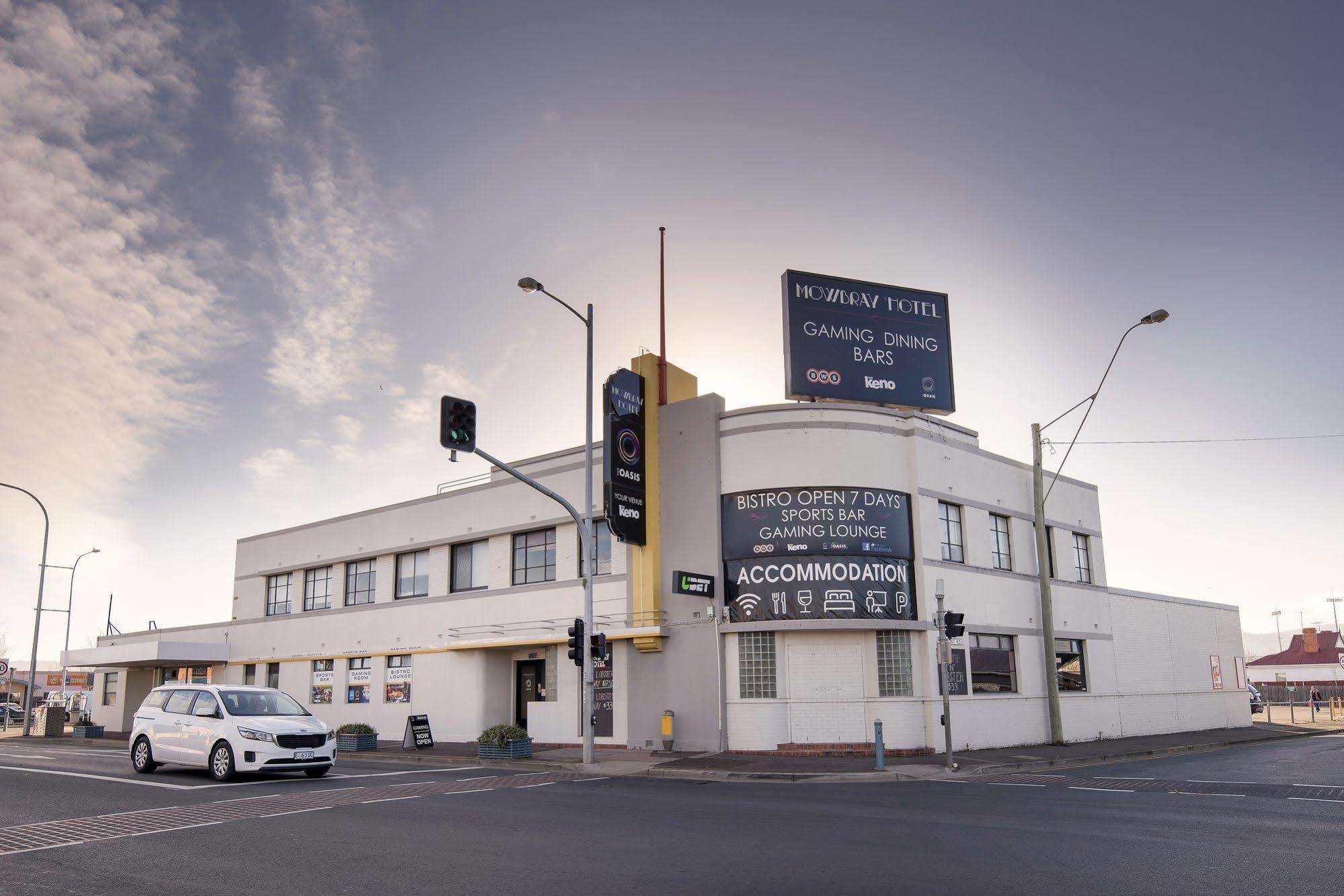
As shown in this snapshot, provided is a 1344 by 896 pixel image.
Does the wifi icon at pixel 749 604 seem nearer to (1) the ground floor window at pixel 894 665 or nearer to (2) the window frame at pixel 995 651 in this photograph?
(1) the ground floor window at pixel 894 665

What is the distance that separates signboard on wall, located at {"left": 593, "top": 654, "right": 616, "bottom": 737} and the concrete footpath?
2.19ft

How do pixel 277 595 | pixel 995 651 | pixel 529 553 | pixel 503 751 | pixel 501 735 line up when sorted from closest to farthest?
pixel 503 751 → pixel 501 735 → pixel 995 651 → pixel 529 553 → pixel 277 595

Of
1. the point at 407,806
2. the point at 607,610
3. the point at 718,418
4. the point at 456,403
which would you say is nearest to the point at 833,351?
the point at 718,418

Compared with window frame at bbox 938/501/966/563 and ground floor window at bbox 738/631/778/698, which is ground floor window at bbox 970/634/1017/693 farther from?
ground floor window at bbox 738/631/778/698

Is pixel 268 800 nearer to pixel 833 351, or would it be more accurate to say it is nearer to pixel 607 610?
pixel 607 610

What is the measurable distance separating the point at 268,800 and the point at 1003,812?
9.97m

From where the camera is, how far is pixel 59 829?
11.1 meters

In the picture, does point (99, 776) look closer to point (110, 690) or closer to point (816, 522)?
point (816, 522)

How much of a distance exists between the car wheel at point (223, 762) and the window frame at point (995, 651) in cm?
1755

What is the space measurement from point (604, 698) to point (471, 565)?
299 inches

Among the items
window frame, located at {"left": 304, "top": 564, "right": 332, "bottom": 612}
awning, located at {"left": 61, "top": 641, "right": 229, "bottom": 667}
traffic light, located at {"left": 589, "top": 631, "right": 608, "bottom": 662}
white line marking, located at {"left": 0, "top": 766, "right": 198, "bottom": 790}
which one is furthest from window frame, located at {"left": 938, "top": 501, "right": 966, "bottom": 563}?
awning, located at {"left": 61, "top": 641, "right": 229, "bottom": 667}

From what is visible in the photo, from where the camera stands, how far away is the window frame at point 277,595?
129 ft

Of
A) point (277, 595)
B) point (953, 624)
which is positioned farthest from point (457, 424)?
point (277, 595)

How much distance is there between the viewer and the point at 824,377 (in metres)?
27.6
